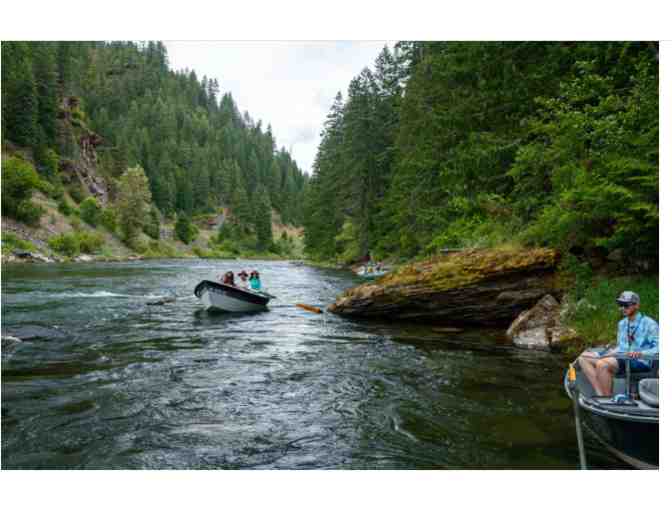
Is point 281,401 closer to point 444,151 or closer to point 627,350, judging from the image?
point 627,350

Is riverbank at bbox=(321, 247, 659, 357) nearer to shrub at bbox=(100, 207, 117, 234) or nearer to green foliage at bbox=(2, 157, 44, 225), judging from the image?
green foliage at bbox=(2, 157, 44, 225)

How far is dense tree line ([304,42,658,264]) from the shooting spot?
28.9ft

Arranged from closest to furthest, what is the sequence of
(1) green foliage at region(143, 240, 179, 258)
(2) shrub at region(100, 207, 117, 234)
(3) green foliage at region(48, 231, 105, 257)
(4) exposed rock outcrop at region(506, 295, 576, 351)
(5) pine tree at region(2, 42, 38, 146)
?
(4) exposed rock outcrop at region(506, 295, 576, 351), (3) green foliage at region(48, 231, 105, 257), (5) pine tree at region(2, 42, 38, 146), (2) shrub at region(100, 207, 117, 234), (1) green foliage at region(143, 240, 179, 258)

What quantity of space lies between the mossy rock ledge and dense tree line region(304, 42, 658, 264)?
92 centimetres

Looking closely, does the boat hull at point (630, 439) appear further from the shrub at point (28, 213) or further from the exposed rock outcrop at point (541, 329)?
the shrub at point (28, 213)

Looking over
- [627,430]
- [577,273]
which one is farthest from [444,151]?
[627,430]

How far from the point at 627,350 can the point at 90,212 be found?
66.9m

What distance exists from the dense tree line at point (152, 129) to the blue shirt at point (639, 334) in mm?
72511

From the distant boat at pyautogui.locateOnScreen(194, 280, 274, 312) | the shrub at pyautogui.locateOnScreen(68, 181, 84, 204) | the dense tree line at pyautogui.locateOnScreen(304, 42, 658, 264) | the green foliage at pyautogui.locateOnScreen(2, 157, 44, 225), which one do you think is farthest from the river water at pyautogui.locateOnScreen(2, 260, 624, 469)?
the shrub at pyautogui.locateOnScreen(68, 181, 84, 204)

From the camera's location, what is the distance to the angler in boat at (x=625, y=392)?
438cm

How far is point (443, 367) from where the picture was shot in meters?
8.84
